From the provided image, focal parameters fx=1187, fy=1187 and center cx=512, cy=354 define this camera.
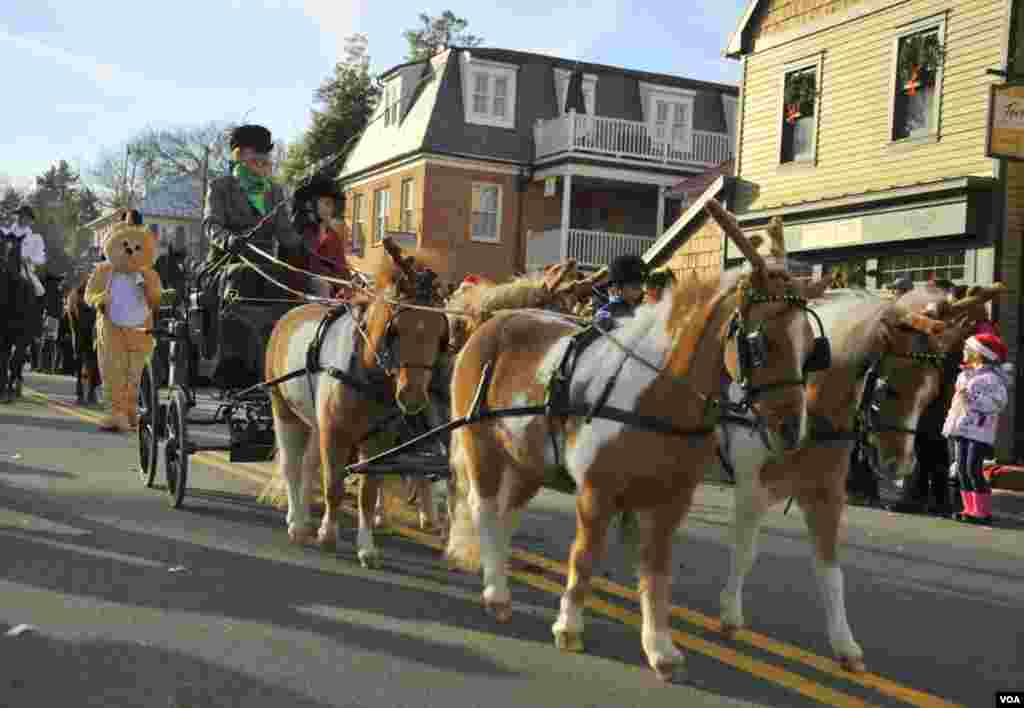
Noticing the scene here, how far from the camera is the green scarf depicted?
10297 mm

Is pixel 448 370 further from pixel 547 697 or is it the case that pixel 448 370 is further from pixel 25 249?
pixel 25 249

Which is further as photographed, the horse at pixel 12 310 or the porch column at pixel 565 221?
the porch column at pixel 565 221

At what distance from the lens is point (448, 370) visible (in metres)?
9.09

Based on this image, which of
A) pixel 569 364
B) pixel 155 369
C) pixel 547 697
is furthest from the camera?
pixel 155 369

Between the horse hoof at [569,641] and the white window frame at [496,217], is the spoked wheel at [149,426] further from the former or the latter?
the white window frame at [496,217]

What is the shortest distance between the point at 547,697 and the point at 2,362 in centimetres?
1675

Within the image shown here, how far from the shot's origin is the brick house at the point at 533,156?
1462 inches

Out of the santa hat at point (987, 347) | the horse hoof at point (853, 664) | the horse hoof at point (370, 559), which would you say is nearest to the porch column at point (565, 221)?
the santa hat at point (987, 347)

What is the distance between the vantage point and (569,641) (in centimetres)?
583

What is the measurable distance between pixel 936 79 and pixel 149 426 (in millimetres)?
14010

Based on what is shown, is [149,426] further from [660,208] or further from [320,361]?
[660,208]

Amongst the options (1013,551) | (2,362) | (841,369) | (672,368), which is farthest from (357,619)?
(2,362)

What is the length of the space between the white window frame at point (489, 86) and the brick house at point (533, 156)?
0.11ft

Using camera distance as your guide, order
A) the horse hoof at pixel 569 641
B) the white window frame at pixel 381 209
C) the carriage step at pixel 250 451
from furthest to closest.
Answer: the white window frame at pixel 381 209 < the carriage step at pixel 250 451 < the horse hoof at pixel 569 641
